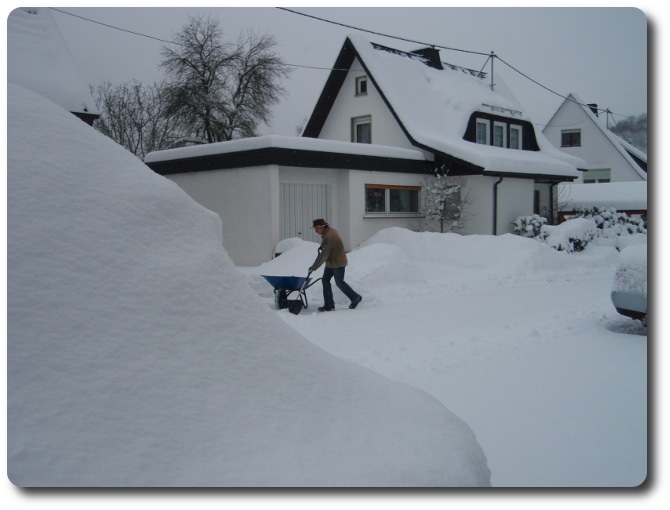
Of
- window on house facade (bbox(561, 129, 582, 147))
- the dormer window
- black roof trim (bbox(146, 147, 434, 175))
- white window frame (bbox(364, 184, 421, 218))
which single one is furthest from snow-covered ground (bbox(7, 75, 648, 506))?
the dormer window

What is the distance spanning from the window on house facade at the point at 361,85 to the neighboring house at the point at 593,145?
5.73 m

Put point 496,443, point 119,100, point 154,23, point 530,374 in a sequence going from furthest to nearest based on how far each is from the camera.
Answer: point 119,100
point 530,374
point 154,23
point 496,443

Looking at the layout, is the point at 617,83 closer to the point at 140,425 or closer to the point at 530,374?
the point at 530,374

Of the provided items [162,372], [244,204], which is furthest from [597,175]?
[162,372]

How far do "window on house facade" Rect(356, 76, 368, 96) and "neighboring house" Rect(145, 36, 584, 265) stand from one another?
0.03 metres

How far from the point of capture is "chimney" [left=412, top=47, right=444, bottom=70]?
668 inches

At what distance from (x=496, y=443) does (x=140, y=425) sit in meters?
2.77

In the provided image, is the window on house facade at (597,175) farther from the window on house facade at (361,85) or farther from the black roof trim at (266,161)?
the window on house facade at (361,85)

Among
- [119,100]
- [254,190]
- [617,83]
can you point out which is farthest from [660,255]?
[254,190]

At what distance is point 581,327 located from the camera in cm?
745

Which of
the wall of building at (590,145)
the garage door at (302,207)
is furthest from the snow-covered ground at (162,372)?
the garage door at (302,207)

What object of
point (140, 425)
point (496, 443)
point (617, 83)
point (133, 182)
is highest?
point (617, 83)

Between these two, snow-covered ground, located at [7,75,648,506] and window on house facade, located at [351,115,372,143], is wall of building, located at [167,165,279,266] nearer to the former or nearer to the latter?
window on house facade, located at [351,115,372,143]

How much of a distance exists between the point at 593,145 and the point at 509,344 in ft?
19.8
